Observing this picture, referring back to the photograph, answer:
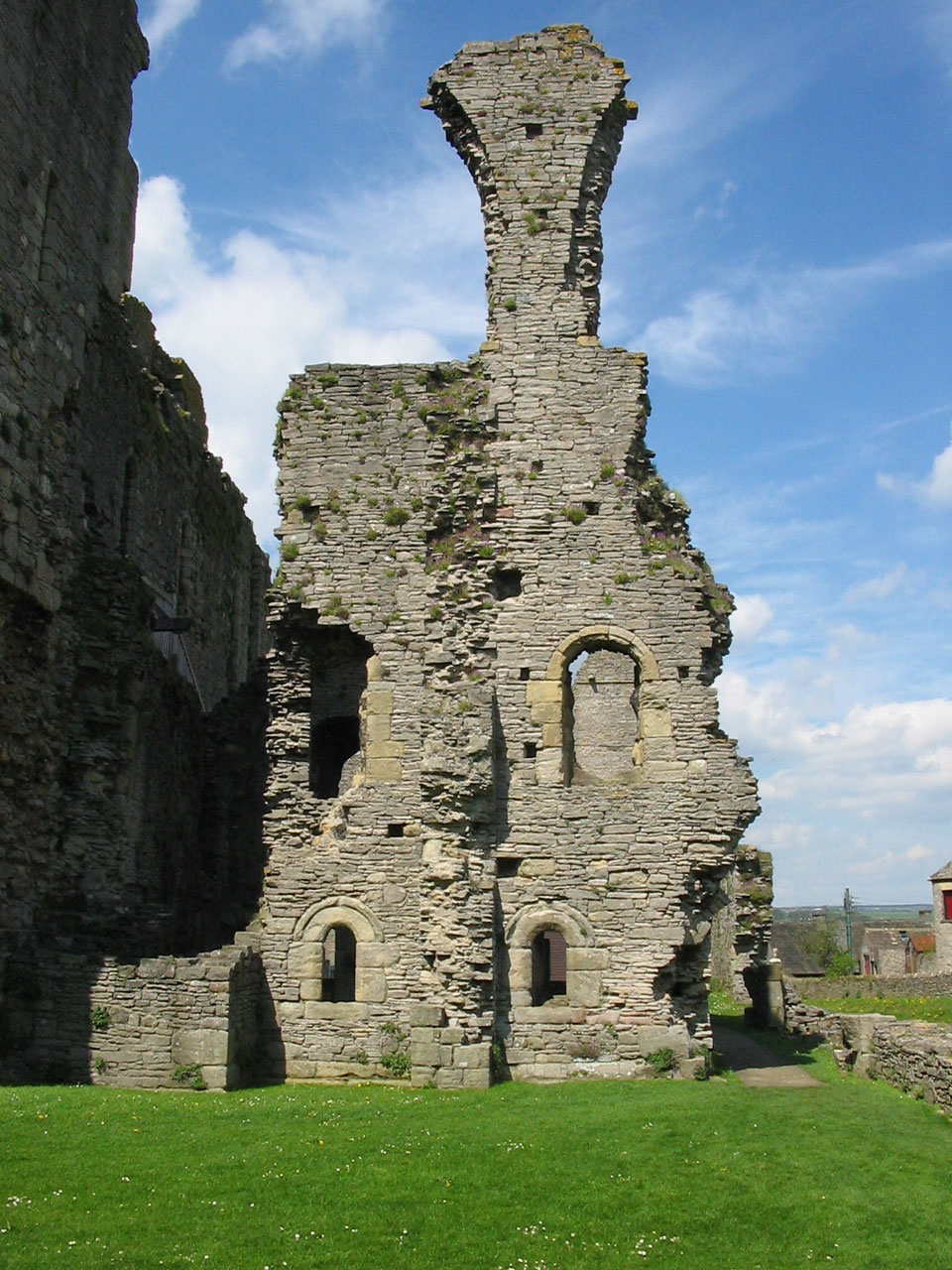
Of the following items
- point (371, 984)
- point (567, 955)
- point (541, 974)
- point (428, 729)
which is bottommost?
point (371, 984)

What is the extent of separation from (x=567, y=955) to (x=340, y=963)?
3878 mm

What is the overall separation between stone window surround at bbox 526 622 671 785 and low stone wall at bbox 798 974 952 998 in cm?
1927

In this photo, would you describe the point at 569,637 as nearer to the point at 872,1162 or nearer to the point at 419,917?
the point at 419,917

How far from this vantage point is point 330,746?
2156 cm

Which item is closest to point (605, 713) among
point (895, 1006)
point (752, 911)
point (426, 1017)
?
point (895, 1006)

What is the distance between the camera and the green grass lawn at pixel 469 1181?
8.80m

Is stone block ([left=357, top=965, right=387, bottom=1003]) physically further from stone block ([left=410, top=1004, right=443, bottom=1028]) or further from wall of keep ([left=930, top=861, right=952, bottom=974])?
wall of keep ([left=930, top=861, right=952, bottom=974])

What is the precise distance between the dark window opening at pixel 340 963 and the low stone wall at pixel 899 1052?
6.95 meters

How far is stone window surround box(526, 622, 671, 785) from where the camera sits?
655 inches

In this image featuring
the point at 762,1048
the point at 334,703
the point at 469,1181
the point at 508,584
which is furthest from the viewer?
the point at 334,703

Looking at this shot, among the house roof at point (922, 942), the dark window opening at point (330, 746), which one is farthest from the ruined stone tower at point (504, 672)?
the house roof at point (922, 942)

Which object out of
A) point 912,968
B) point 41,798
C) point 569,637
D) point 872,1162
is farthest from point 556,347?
point 912,968

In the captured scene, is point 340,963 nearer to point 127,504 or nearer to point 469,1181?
point 469,1181

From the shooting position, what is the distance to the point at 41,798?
16875 mm
